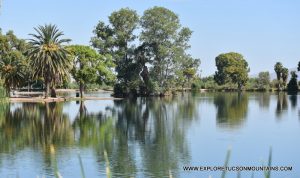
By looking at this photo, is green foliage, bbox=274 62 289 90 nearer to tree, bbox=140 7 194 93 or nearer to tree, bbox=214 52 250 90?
tree, bbox=214 52 250 90

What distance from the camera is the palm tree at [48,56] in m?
67.9

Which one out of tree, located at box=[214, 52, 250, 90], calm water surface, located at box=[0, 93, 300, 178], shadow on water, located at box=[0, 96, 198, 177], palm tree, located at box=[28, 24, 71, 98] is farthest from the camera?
tree, located at box=[214, 52, 250, 90]

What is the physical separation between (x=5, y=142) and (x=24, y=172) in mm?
9011

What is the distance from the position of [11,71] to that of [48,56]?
893 cm

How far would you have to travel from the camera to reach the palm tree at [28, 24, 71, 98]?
67875 mm

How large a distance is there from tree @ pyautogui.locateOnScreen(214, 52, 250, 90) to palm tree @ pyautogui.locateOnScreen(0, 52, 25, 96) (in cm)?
7850

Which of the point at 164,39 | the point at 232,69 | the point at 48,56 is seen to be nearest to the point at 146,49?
the point at 164,39

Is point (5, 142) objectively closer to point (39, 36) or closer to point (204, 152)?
point (204, 152)

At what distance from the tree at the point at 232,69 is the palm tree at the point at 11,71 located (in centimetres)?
7850

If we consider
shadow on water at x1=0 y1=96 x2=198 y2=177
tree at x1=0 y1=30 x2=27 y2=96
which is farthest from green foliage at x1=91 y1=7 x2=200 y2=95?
shadow on water at x1=0 y1=96 x2=198 y2=177

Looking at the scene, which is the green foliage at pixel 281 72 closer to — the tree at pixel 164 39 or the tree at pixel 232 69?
the tree at pixel 232 69

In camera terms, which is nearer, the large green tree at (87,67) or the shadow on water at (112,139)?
the shadow on water at (112,139)

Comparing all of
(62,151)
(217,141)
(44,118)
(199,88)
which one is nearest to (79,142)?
(62,151)

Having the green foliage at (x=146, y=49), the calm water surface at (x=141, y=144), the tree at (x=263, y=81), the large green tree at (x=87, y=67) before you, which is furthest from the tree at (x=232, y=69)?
the calm water surface at (x=141, y=144)
